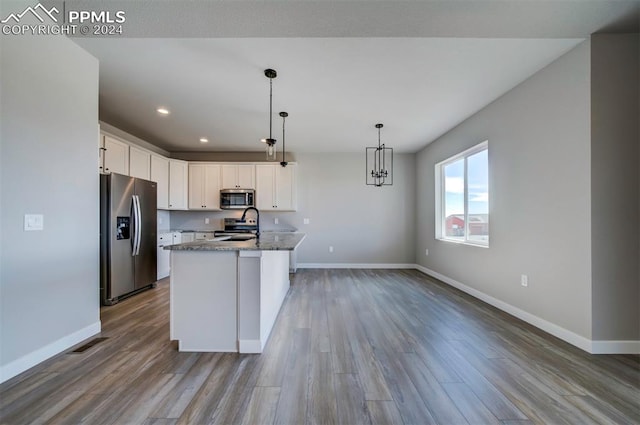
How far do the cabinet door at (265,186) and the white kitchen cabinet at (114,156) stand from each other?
87.4 inches

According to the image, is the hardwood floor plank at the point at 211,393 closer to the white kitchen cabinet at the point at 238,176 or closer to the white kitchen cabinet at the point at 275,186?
the white kitchen cabinet at the point at 275,186

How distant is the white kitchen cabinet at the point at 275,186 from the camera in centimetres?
539

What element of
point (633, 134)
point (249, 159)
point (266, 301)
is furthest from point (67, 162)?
point (633, 134)

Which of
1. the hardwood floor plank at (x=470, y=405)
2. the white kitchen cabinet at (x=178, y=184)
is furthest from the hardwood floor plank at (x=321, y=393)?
the white kitchen cabinet at (x=178, y=184)

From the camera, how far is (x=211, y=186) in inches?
211

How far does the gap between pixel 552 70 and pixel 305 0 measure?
2402 mm

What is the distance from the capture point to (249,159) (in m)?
5.70

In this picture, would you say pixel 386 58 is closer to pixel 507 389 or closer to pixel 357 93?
pixel 357 93

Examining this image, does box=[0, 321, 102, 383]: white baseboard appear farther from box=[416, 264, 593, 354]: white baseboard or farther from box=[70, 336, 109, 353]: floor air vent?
box=[416, 264, 593, 354]: white baseboard

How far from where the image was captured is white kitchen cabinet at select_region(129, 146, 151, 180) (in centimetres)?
396

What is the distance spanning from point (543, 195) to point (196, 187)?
552cm

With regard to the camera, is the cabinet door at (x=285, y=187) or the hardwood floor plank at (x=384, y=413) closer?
the hardwood floor plank at (x=384, y=413)

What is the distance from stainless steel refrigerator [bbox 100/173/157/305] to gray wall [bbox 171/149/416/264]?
69.2 inches
